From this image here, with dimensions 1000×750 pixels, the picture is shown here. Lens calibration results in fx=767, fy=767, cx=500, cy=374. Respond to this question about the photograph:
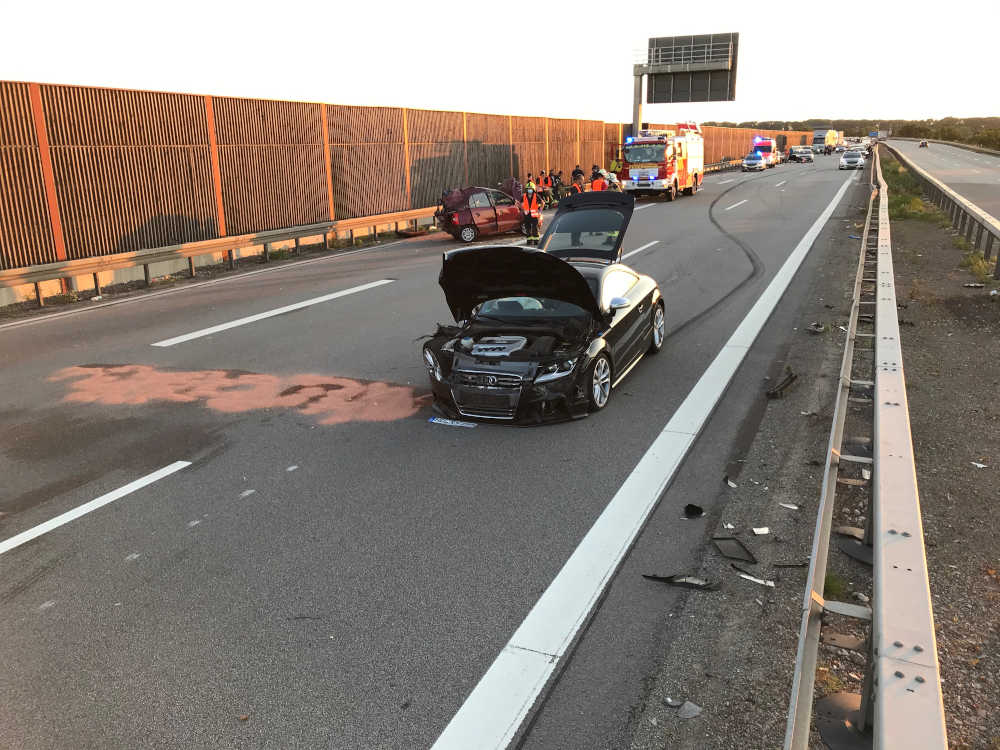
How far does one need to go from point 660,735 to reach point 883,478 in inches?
70.0

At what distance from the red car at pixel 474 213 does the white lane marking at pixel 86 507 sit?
15.8m

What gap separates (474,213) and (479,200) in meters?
0.43

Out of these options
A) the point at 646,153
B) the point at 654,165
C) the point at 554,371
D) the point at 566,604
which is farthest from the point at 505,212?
the point at 566,604

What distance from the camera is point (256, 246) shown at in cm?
2005

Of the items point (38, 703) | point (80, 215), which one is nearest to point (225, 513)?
point (38, 703)

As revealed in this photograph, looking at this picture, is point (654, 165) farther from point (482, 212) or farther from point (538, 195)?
point (482, 212)

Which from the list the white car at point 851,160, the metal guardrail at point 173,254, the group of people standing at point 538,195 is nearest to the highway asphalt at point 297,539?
the metal guardrail at point 173,254

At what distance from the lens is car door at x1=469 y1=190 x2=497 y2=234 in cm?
2136

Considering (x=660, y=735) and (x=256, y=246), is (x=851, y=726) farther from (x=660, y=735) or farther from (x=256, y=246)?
(x=256, y=246)

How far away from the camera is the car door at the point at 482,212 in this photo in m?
21.4

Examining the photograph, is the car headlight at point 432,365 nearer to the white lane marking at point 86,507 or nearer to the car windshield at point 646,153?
the white lane marking at point 86,507

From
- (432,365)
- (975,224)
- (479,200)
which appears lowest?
(432,365)

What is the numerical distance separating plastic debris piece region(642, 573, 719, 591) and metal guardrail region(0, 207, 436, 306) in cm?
1354

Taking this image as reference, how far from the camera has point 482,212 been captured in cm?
2145
